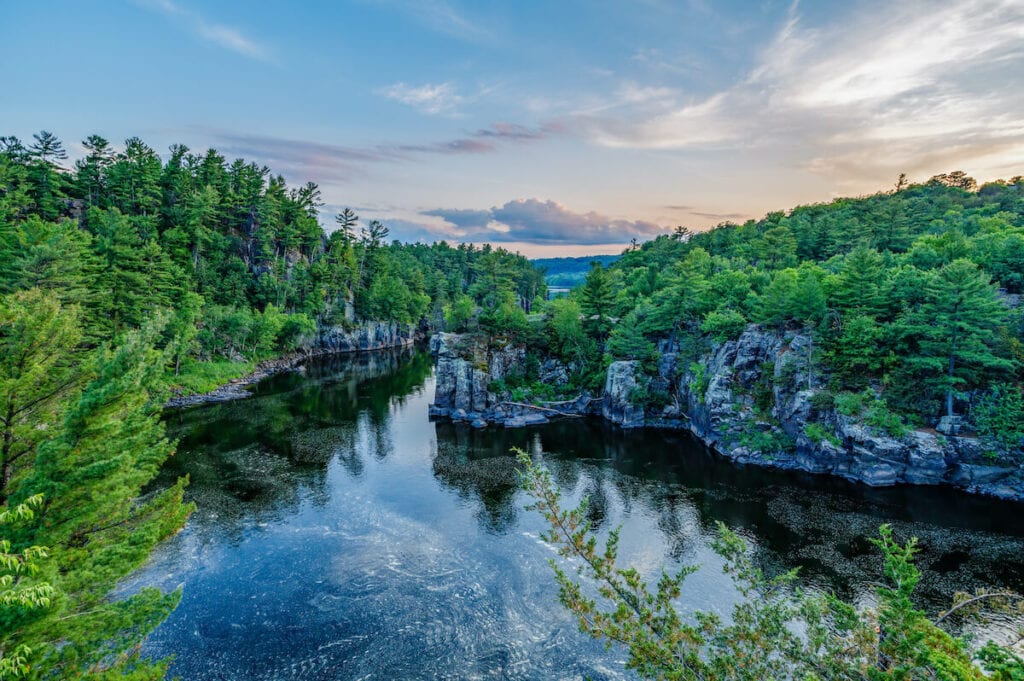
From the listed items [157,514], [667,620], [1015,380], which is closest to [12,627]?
[157,514]

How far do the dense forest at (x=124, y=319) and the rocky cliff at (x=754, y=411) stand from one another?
9.81m

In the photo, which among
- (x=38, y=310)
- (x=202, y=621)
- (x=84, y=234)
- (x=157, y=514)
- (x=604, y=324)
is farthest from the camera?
(x=604, y=324)

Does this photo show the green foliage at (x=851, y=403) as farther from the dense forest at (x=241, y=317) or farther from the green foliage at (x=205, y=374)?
the green foliage at (x=205, y=374)

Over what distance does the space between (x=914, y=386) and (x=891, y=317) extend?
23.4 feet

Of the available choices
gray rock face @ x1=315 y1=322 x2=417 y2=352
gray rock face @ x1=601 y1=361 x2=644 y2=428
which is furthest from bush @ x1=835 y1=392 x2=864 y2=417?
gray rock face @ x1=315 y1=322 x2=417 y2=352

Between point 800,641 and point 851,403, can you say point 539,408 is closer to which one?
point 851,403

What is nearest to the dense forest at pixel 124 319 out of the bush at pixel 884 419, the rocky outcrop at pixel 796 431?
the rocky outcrop at pixel 796 431

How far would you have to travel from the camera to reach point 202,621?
66.5 ft

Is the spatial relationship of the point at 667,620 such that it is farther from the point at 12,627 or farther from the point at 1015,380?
the point at 1015,380

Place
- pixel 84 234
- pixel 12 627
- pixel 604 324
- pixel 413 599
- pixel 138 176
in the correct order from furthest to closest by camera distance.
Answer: pixel 138 176 → pixel 604 324 → pixel 84 234 → pixel 413 599 → pixel 12 627

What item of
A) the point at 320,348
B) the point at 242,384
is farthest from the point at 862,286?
the point at 320,348

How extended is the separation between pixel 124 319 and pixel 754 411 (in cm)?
6740

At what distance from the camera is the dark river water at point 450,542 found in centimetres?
1906

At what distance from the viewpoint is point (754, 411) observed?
40.8m
